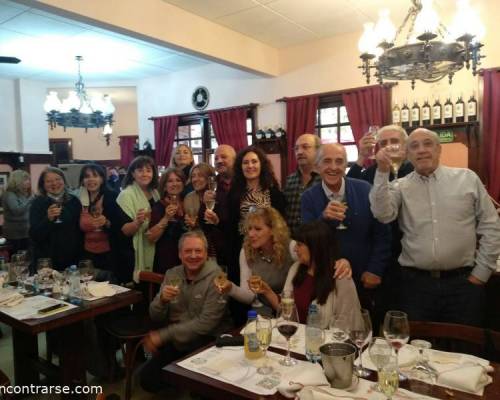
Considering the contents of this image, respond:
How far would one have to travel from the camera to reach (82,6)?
3553mm

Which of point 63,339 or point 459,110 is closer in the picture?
point 63,339

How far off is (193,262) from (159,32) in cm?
281

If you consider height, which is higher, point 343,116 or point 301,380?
point 343,116

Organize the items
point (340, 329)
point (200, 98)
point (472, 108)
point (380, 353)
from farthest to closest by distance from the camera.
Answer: point (200, 98) < point (472, 108) < point (340, 329) < point (380, 353)

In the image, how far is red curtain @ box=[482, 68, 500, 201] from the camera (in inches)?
174

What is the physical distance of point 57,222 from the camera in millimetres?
3285

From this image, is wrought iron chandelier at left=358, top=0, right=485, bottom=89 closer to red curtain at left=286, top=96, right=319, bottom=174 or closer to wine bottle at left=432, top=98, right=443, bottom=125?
wine bottle at left=432, top=98, right=443, bottom=125

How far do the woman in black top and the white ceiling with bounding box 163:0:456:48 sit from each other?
7.54 ft

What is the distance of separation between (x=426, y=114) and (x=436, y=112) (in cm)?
12

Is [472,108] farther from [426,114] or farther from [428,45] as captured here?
[428,45]

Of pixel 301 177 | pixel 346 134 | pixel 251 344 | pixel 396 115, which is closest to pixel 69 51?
pixel 346 134

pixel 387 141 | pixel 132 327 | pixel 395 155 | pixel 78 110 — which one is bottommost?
pixel 132 327

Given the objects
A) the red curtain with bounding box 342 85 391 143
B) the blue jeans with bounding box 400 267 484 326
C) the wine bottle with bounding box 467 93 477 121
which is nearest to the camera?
the blue jeans with bounding box 400 267 484 326

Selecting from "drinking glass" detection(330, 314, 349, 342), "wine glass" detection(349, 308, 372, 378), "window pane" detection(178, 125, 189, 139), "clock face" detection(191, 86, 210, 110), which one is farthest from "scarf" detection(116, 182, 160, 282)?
"window pane" detection(178, 125, 189, 139)
